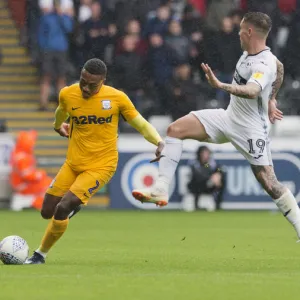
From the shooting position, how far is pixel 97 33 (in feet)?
75.7

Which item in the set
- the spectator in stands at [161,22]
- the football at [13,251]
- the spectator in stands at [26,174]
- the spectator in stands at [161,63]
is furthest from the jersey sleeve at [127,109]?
the spectator in stands at [161,22]

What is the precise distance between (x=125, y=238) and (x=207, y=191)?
625cm

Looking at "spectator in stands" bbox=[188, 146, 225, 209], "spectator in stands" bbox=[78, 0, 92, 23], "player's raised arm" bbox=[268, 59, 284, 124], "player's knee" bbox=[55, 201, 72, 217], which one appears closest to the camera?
"player's knee" bbox=[55, 201, 72, 217]

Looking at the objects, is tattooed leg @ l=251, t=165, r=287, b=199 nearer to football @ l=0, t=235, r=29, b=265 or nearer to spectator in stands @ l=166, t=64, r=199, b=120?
football @ l=0, t=235, r=29, b=265

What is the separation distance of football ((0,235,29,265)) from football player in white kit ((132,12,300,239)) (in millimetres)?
1518

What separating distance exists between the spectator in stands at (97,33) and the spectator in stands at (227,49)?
225 centimetres

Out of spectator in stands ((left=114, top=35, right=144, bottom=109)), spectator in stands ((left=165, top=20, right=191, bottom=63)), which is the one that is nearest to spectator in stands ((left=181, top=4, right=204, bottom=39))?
spectator in stands ((left=165, top=20, right=191, bottom=63))

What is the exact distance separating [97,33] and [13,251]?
12.2 meters

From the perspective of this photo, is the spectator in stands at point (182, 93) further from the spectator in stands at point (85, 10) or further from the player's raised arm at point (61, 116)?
the player's raised arm at point (61, 116)

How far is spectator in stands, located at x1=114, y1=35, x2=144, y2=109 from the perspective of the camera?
22.9 m

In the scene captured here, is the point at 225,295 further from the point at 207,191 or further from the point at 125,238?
the point at 207,191

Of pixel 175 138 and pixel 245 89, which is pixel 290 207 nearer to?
pixel 175 138

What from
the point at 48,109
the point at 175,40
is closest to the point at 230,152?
the point at 175,40

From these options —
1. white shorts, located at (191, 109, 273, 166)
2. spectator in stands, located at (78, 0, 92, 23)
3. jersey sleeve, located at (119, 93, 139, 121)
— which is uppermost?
jersey sleeve, located at (119, 93, 139, 121)
